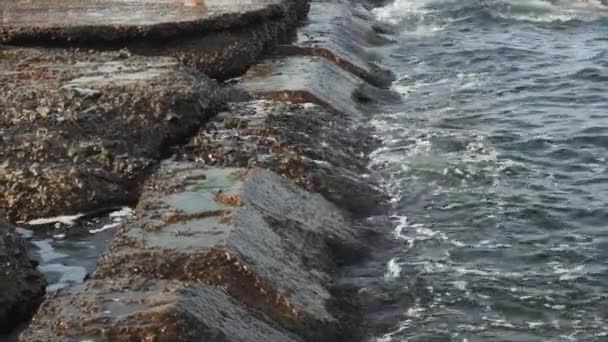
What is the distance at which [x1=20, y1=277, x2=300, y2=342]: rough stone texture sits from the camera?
495cm

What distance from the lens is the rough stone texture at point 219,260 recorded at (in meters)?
5.11

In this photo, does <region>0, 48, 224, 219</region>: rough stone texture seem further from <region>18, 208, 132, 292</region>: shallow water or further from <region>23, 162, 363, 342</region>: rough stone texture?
<region>23, 162, 363, 342</region>: rough stone texture

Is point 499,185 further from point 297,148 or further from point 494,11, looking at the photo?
point 494,11

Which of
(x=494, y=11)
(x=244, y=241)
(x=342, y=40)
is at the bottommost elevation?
(x=494, y=11)

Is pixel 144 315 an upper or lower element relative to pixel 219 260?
upper

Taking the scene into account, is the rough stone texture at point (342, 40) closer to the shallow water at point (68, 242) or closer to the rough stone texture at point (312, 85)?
the rough stone texture at point (312, 85)

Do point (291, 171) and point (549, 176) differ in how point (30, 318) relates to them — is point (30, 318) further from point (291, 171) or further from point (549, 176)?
point (549, 176)

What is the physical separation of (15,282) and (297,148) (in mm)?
3627

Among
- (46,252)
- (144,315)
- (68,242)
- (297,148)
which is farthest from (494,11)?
(144,315)

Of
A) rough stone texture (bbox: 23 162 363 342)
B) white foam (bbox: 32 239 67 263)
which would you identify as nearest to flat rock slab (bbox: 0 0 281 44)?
rough stone texture (bbox: 23 162 363 342)

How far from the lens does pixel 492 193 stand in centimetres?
882

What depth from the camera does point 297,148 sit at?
28.8 feet

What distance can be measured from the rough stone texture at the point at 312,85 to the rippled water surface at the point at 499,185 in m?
Answer: 0.46

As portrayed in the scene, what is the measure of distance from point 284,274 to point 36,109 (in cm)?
337
